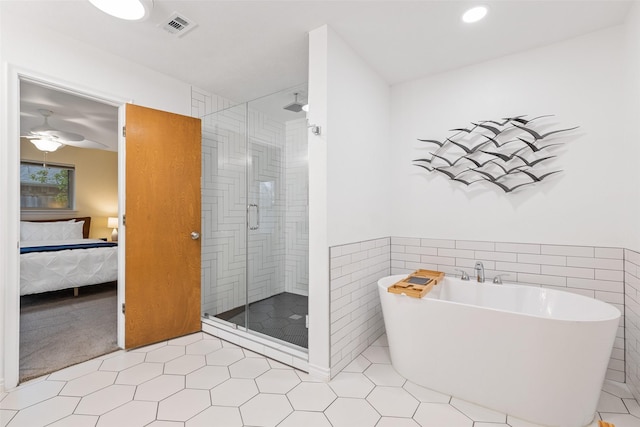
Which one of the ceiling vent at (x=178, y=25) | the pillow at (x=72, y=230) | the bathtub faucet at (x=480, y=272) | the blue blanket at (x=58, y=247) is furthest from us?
the pillow at (x=72, y=230)

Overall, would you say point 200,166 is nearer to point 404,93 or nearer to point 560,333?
point 404,93

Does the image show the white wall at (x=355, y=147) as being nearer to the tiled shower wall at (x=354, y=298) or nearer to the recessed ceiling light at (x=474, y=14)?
the tiled shower wall at (x=354, y=298)

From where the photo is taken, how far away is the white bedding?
12.1 ft

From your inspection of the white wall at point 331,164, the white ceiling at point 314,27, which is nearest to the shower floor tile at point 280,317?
the white wall at point 331,164

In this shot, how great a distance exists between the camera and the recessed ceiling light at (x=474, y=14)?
1935 mm

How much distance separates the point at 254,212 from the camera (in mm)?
3160

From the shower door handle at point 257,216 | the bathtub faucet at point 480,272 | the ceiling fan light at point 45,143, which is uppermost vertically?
the ceiling fan light at point 45,143

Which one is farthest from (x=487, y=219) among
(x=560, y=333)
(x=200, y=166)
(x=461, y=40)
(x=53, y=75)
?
(x=53, y=75)

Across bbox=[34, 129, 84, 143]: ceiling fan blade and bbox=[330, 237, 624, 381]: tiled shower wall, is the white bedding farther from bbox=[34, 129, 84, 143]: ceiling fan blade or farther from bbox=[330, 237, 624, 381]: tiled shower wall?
bbox=[330, 237, 624, 381]: tiled shower wall

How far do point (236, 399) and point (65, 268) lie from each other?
3630 mm

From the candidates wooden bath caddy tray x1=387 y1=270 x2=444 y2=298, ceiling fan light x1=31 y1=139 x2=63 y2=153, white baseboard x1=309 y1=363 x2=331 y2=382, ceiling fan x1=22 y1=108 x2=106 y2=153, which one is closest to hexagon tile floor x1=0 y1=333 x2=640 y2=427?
white baseboard x1=309 y1=363 x2=331 y2=382

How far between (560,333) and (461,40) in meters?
2.12

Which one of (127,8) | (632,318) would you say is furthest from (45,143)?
(632,318)

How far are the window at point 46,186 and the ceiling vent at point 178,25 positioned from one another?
5.42m
